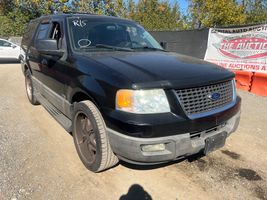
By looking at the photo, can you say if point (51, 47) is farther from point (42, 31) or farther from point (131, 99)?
point (131, 99)

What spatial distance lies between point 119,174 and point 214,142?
4.13ft

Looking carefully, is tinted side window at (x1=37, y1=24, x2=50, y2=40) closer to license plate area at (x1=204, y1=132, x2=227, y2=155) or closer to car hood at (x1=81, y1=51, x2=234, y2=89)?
car hood at (x1=81, y1=51, x2=234, y2=89)

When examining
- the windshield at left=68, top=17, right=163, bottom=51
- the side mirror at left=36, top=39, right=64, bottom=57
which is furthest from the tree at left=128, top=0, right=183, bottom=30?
the side mirror at left=36, top=39, right=64, bottom=57

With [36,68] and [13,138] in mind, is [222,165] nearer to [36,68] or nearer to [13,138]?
[13,138]

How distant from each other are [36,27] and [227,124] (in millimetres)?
4393

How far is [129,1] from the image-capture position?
3566cm

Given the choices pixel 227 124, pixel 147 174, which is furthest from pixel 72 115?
pixel 227 124

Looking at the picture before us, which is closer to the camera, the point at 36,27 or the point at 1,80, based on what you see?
the point at 36,27

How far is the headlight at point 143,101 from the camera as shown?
2603 mm

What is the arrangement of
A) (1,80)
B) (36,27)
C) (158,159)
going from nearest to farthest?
1. (158,159)
2. (36,27)
3. (1,80)

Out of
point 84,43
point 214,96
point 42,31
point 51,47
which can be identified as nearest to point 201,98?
point 214,96

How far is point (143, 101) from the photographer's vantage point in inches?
103

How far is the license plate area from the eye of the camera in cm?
293

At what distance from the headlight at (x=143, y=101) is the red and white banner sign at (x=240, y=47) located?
22.0 feet
